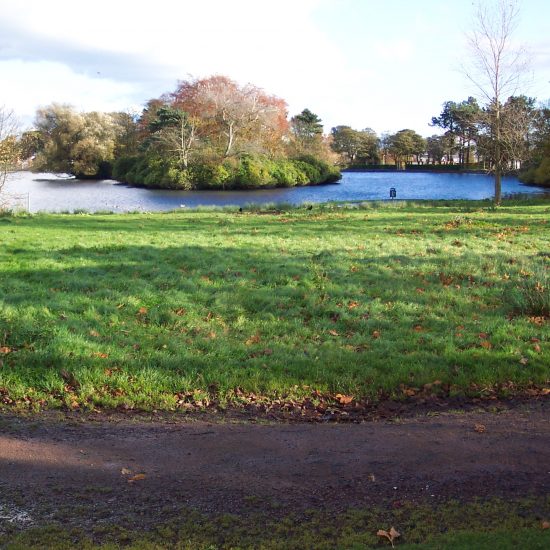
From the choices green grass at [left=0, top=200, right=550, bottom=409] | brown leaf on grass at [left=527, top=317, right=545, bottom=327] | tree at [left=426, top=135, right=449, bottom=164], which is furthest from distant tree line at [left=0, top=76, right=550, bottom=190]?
brown leaf on grass at [left=527, top=317, right=545, bottom=327]

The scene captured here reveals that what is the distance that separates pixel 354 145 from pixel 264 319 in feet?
369

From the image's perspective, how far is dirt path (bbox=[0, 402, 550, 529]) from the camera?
4.09 metres

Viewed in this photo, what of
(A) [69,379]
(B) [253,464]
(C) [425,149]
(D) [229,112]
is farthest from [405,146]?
(B) [253,464]

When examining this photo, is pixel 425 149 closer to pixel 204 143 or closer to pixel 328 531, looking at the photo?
pixel 204 143

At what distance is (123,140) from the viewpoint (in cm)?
8144

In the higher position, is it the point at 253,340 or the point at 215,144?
the point at 215,144

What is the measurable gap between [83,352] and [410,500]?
4.76 meters

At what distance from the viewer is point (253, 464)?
4695mm

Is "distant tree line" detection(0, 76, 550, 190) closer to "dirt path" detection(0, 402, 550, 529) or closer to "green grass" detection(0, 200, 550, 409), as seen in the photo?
"green grass" detection(0, 200, 550, 409)

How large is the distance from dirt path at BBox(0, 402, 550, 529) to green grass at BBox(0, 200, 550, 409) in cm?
95

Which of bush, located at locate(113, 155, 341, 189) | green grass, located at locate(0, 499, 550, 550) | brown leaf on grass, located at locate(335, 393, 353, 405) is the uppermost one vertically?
bush, located at locate(113, 155, 341, 189)

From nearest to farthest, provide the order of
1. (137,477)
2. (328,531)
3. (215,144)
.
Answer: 1. (328,531)
2. (137,477)
3. (215,144)

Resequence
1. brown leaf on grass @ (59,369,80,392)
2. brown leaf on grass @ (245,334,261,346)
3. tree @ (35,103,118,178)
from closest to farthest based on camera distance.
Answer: brown leaf on grass @ (59,369,80,392)
brown leaf on grass @ (245,334,261,346)
tree @ (35,103,118,178)

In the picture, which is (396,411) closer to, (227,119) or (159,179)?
(159,179)
